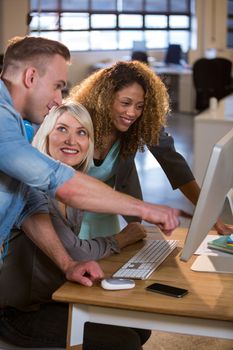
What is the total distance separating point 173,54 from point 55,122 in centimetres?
1133

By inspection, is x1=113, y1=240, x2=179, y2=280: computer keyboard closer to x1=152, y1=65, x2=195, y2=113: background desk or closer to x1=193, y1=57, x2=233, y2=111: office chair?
x1=193, y1=57, x2=233, y2=111: office chair

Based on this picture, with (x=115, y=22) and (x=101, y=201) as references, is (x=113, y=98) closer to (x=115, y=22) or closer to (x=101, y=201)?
(x=101, y=201)

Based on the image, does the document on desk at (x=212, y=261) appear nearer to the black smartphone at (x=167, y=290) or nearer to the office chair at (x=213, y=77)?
the black smartphone at (x=167, y=290)

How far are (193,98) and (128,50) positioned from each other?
6.16 feet

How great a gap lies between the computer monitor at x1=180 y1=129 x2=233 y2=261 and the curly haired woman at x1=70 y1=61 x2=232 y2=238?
38.1 inches

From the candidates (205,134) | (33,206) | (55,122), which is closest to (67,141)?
(55,122)

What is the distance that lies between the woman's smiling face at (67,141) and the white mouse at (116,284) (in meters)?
0.65

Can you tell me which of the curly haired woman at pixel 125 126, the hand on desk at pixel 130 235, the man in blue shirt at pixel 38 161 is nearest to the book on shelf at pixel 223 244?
the hand on desk at pixel 130 235

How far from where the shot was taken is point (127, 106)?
2.93m

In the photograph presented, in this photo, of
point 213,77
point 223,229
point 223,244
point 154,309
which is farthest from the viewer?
point 213,77

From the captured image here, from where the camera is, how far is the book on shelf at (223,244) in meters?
2.50

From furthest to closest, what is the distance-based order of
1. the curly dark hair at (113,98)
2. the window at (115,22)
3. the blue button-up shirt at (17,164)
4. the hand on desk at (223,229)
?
the window at (115,22) < the curly dark hair at (113,98) < the hand on desk at (223,229) < the blue button-up shirt at (17,164)

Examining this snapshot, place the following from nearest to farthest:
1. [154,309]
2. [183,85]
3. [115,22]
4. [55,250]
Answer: [154,309] → [55,250] → [183,85] → [115,22]

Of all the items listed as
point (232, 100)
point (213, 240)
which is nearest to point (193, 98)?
point (232, 100)
